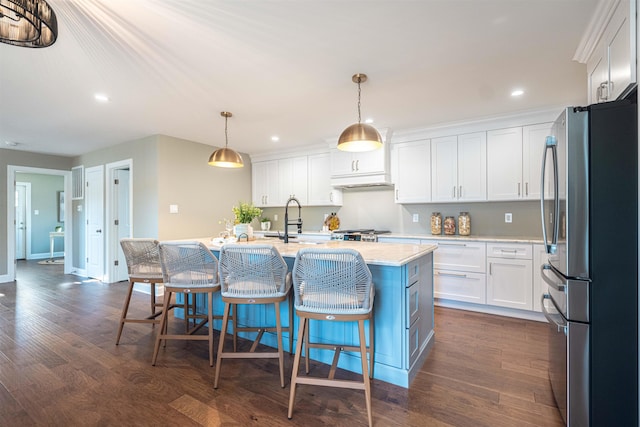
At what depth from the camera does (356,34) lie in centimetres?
208

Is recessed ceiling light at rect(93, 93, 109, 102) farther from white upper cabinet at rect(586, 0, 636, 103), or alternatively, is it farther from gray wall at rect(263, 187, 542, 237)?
white upper cabinet at rect(586, 0, 636, 103)

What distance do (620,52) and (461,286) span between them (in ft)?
8.88

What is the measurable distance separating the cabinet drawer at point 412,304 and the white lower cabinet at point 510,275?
1.76m

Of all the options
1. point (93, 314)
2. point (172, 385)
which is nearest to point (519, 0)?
point (172, 385)

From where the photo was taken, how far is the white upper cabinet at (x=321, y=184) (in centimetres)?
514

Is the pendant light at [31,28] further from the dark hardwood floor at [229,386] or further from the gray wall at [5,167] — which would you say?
the gray wall at [5,167]

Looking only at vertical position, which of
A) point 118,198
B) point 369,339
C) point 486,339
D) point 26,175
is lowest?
point 486,339

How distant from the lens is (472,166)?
3945 millimetres

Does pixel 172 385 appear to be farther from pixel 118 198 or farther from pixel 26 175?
pixel 26 175

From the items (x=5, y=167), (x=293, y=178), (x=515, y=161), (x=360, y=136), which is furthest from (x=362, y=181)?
(x=5, y=167)

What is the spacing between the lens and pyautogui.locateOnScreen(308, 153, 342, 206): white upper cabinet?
5.14 meters

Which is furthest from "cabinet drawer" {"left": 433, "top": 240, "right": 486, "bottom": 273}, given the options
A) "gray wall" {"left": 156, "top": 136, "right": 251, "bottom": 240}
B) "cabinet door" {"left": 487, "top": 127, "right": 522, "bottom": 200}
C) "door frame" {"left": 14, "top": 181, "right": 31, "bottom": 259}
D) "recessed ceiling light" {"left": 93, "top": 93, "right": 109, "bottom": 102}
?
"door frame" {"left": 14, "top": 181, "right": 31, "bottom": 259}

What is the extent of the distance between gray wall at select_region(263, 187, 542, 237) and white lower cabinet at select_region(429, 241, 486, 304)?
1.99ft

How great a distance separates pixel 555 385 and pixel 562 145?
143 cm
